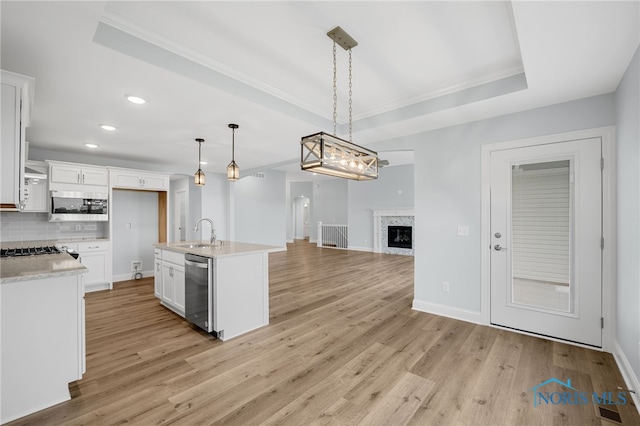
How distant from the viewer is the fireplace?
9305mm

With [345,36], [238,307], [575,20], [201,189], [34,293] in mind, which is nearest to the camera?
[575,20]

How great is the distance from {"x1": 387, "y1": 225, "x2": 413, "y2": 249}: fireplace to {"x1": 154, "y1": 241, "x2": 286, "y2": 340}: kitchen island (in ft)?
22.5

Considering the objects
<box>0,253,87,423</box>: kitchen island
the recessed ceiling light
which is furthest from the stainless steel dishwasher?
the recessed ceiling light

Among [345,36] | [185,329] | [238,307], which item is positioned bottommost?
[185,329]

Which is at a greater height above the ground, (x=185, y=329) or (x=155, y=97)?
(x=155, y=97)

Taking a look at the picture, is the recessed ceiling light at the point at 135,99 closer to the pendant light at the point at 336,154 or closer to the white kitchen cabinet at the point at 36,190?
the pendant light at the point at 336,154

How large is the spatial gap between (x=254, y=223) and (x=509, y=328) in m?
7.37

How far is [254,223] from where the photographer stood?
29.8 feet

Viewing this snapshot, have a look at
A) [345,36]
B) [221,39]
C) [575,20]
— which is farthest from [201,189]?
[575,20]

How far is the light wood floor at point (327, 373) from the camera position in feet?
6.09

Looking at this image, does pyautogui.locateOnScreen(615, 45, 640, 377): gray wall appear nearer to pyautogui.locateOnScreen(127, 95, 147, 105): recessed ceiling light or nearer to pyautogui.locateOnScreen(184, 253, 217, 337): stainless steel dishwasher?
pyautogui.locateOnScreen(184, 253, 217, 337): stainless steel dishwasher

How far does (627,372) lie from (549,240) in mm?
1256

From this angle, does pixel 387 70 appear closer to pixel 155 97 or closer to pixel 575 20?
pixel 575 20

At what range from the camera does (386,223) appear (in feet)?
32.0
